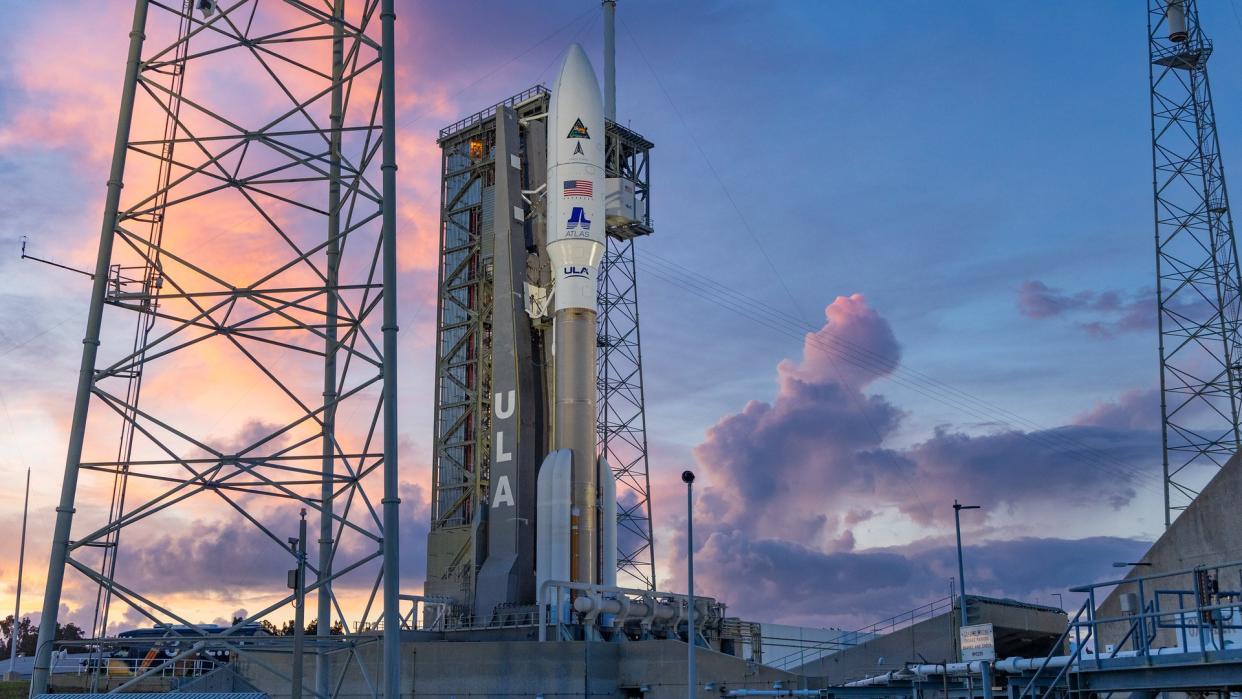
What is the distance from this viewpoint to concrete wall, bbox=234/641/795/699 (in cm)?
4088

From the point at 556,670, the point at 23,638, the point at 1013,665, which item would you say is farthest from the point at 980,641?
the point at 23,638

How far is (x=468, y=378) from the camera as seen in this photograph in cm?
6481

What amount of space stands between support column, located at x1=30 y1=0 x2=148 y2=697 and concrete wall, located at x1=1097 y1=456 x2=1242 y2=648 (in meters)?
22.6

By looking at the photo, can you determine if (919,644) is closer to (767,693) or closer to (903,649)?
(903,649)

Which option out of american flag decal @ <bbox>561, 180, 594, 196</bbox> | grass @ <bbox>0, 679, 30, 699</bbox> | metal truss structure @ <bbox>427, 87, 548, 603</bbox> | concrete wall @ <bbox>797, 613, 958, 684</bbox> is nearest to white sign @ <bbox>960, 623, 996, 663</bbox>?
concrete wall @ <bbox>797, 613, 958, 684</bbox>

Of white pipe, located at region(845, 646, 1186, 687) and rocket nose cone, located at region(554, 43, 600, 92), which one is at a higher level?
rocket nose cone, located at region(554, 43, 600, 92)

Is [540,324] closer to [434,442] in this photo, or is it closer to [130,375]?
[434,442]

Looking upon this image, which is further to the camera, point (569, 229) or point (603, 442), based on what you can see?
point (603, 442)

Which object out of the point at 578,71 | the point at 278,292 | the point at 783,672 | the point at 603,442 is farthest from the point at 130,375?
the point at 603,442

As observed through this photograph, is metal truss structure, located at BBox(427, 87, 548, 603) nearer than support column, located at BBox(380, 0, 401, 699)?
No

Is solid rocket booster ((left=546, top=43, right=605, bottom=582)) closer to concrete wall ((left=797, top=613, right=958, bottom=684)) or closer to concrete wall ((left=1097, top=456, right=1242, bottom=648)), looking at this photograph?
concrete wall ((left=797, top=613, right=958, bottom=684))

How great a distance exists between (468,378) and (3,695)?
26435mm

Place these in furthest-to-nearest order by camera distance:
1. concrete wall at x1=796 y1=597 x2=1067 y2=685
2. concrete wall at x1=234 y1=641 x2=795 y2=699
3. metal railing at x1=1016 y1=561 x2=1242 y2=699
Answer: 1. concrete wall at x1=796 y1=597 x2=1067 y2=685
2. concrete wall at x1=234 y1=641 x2=795 y2=699
3. metal railing at x1=1016 y1=561 x2=1242 y2=699

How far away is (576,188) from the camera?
1986 inches
